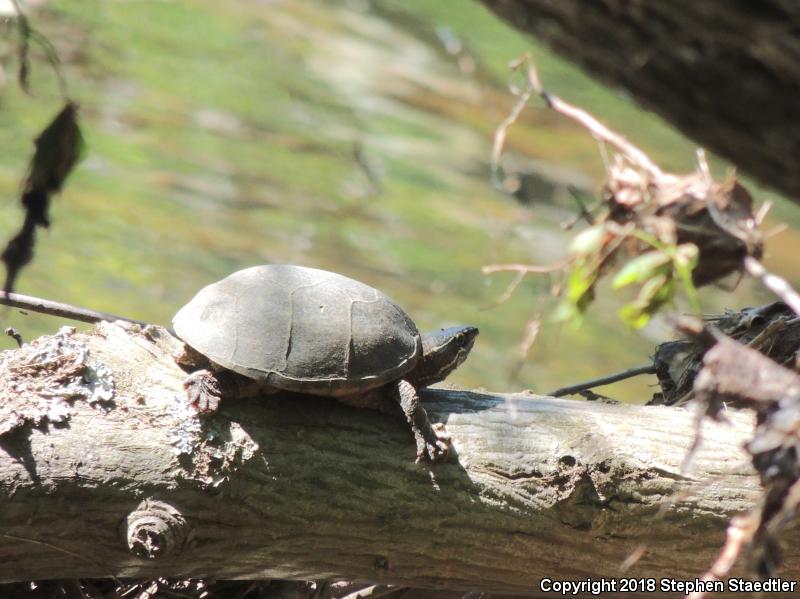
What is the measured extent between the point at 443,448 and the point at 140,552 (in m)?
0.93

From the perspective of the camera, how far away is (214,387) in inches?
110

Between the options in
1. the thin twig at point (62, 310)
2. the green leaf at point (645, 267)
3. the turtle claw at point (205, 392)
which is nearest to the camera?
the green leaf at point (645, 267)

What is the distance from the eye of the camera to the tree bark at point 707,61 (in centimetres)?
160

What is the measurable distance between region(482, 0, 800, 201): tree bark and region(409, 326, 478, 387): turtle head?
1.56m

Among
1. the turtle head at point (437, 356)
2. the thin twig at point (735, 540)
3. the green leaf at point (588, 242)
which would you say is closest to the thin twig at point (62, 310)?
the turtle head at point (437, 356)

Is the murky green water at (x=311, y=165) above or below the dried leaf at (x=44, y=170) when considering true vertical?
below

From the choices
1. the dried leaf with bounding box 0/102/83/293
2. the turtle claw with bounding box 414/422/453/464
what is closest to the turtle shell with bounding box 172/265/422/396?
the turtle claw with bounding box 414/422/453/464

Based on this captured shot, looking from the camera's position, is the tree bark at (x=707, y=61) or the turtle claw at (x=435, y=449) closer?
the tree bark at (x=707, y=61)

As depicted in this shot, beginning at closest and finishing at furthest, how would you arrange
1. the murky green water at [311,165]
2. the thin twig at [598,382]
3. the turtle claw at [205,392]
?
the turtle claw at [205,392] → the thin twig at [598,382] → the murky green water at [311,165]

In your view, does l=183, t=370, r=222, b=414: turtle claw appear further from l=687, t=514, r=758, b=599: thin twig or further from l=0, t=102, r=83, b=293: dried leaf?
l=687, t=514, r=758, b=599: thin twig

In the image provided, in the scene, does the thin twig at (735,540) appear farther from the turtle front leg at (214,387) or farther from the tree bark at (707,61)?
the turtle front leg at (214,387)

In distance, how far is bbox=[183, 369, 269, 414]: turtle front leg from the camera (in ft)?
9.07

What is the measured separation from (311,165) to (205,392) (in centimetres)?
967

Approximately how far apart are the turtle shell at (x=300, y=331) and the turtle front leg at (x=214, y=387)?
0.06 m
